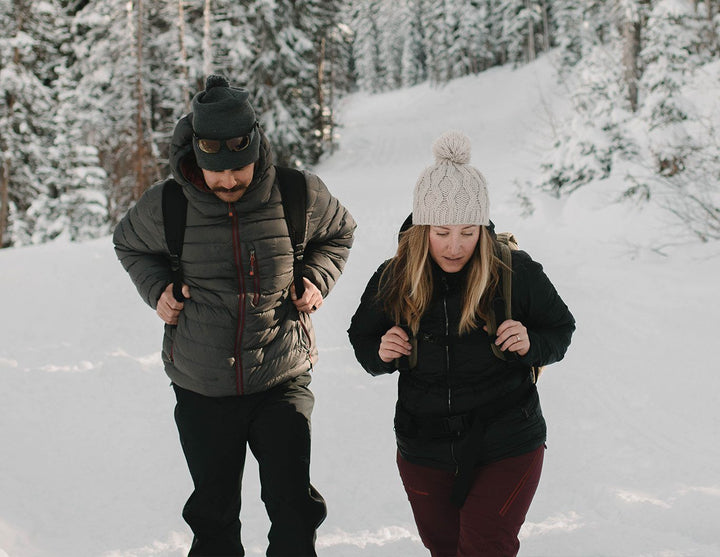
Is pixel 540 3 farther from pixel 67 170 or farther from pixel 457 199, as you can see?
pixel 457 199

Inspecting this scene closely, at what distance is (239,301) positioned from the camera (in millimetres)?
2635

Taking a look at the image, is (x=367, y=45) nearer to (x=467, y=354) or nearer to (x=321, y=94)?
(x=321, y=94)

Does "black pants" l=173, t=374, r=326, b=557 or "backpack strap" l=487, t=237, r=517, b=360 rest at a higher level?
"backpack strap" l=487, t=237, r=517, b=360

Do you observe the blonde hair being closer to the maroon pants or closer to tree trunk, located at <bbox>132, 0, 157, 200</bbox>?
the maroon pants

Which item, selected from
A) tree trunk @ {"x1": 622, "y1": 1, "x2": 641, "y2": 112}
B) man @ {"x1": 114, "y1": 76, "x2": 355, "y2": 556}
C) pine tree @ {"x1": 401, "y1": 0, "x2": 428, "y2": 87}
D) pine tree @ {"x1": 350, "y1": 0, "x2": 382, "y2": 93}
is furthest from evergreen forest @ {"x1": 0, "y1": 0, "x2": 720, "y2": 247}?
pine tree @ {"x1": 350, "y1": 0, "x2": 382, "y2": 93}

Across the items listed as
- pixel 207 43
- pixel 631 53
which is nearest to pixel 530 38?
pixel 207 43

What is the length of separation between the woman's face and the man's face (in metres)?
0.82

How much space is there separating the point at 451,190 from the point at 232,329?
1.11 meters

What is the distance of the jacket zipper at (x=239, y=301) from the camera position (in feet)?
8.59

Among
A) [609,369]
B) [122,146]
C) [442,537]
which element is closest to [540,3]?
[122,146]

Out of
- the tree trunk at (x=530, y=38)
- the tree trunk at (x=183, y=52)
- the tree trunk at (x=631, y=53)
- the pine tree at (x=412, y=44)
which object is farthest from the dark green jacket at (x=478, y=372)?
the pine tree at (x=412, y=44)

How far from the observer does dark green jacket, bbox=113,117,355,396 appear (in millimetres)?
2617

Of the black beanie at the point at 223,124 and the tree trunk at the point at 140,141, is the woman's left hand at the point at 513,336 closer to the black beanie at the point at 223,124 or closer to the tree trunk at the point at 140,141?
the black beanie at the point at 223,124

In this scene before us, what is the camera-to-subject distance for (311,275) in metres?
2.85
